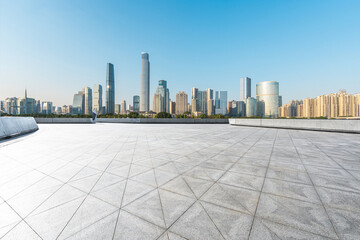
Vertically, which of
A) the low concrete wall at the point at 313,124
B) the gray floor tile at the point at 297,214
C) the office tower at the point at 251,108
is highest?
the office tower at the point at 251,108

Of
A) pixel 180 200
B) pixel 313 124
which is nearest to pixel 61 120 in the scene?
pixel 180 200

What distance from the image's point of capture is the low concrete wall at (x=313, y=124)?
1422cm

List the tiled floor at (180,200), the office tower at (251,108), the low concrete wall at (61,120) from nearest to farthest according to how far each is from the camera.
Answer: the tiled floor at (180,200)
the low concrete wall at (61,120)
the office tower at (251,108)

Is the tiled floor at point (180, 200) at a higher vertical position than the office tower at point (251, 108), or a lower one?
lower

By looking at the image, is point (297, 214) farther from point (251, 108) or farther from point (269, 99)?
point (269, 99)

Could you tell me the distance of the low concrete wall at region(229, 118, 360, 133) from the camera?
560 inches

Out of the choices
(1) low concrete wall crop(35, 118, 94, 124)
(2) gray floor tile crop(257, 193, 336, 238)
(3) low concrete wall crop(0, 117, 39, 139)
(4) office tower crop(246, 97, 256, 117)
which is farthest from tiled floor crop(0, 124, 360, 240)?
(4) office tower crop(246, 97, 256, 117)

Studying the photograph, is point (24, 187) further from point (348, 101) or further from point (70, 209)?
point (348, 101)

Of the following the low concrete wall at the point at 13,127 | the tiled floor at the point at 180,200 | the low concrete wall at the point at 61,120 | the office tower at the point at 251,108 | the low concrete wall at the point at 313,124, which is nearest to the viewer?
the tiled floor at the point at 180,200

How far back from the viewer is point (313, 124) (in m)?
17.1

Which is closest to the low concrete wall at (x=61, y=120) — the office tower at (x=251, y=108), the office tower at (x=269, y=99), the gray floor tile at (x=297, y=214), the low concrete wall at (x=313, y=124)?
the low concrete wall at (x=313, y=124)

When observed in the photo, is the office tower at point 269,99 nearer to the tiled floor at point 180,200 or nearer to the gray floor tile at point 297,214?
the tiled floor at point 180,200

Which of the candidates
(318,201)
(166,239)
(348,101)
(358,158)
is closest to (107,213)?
(166,239)

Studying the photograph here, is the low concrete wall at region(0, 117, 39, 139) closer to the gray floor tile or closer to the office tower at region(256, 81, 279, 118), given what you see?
the gray floor tile
